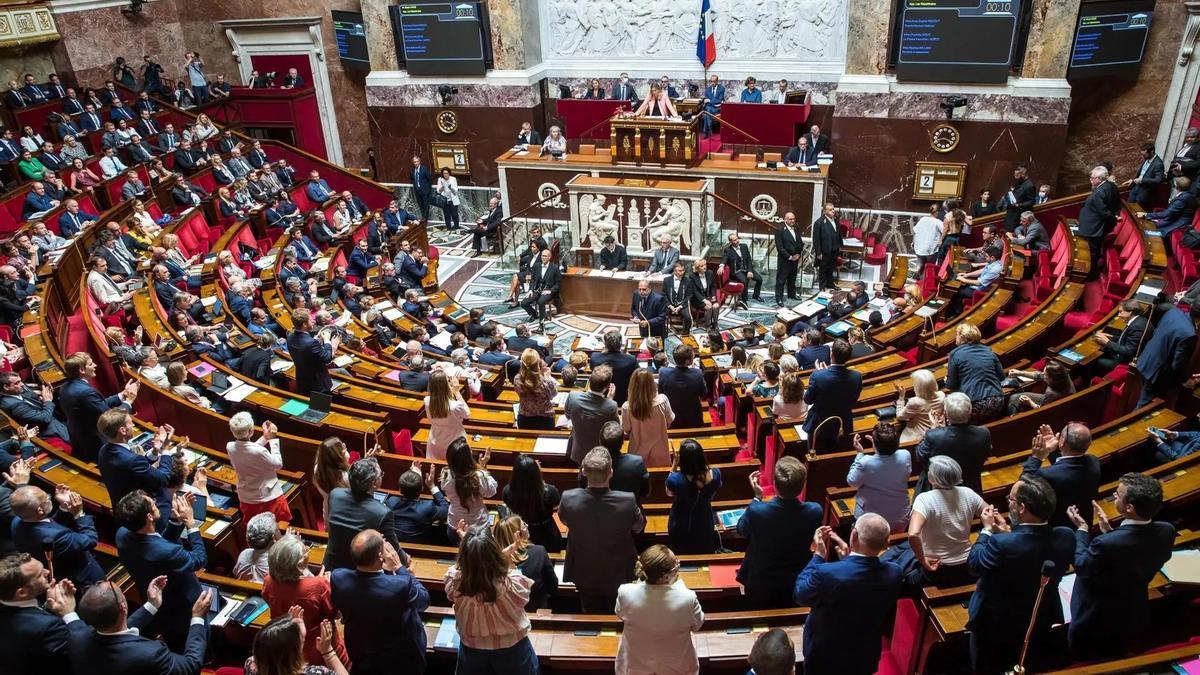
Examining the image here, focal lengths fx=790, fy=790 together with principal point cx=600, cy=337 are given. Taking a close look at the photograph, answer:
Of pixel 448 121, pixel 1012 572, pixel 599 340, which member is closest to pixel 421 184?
pixel 448 121

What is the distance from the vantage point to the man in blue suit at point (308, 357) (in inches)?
279

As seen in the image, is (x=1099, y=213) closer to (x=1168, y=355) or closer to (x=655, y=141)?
(x=1168, y=355)

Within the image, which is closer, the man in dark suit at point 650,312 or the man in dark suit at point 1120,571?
the man in dark suit at point 1120,571

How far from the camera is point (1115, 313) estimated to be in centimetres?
→ 747

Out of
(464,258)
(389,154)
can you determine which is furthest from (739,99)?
(389,154)

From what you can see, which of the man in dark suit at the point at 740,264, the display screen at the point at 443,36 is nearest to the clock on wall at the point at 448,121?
the display screen at the point at 443,36

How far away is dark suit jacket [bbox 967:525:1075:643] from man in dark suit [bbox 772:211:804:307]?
8722 mm

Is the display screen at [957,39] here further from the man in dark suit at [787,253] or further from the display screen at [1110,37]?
the man in dark suit at [787,253]

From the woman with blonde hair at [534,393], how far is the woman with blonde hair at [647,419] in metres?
0.94

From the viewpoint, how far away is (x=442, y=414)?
570 cm

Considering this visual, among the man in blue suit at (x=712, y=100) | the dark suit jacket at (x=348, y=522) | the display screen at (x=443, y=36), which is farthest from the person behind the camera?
the display screen at (x=443, y=36)

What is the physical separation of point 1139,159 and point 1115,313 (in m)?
8.15

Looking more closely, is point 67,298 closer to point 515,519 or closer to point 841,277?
A: point 515,519

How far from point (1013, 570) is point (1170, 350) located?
3.32 meters
